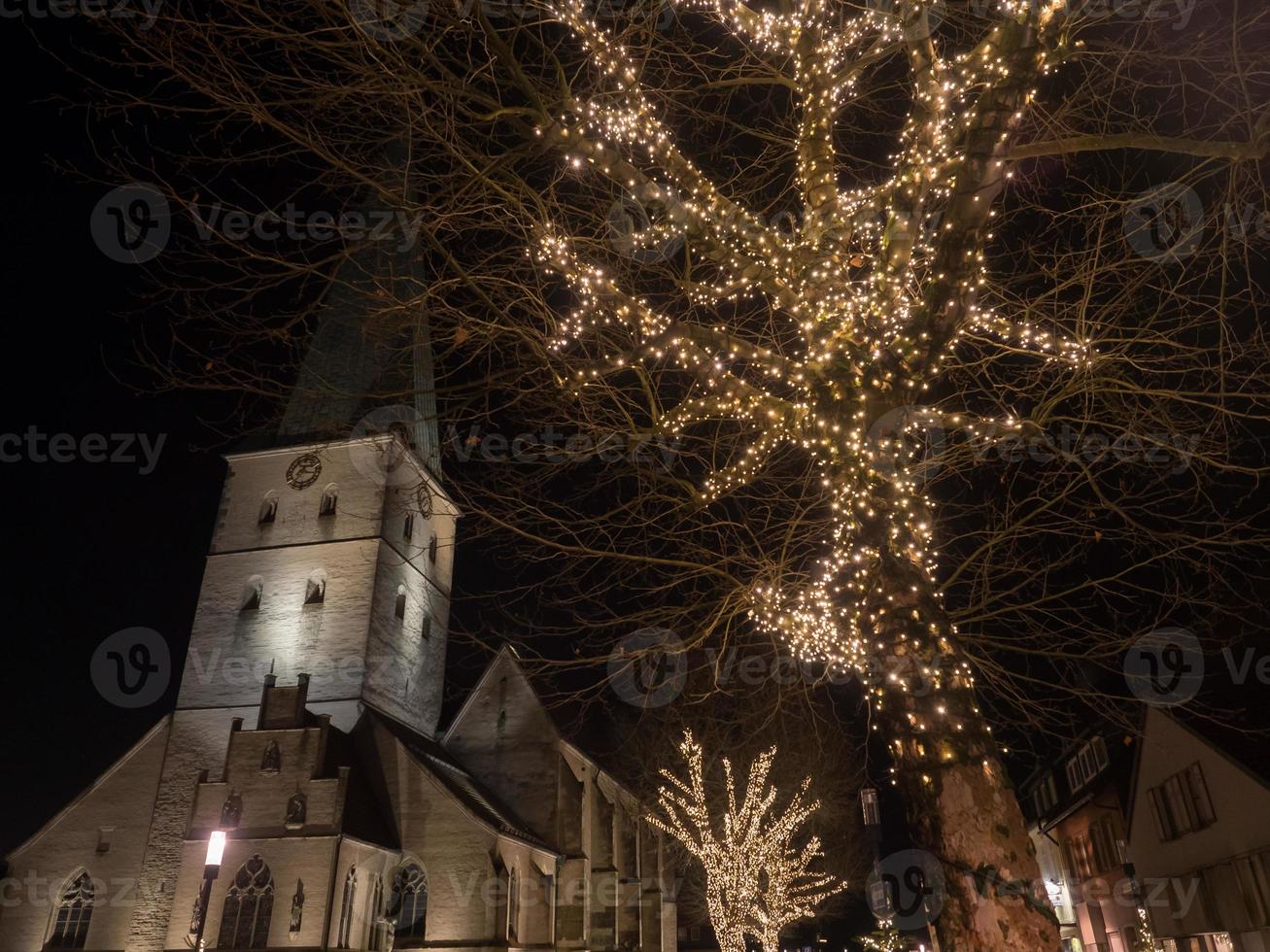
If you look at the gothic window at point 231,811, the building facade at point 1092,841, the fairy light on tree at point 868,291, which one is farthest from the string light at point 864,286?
the gothic window at point 231,811

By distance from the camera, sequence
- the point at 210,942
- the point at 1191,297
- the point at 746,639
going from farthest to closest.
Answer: the point at 210,942, the point at 746,639, the point at 1191,297

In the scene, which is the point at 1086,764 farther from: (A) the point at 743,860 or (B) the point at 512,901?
(B) the point at 512,901

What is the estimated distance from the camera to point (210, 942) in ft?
76.5

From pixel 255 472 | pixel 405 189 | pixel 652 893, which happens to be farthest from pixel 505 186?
pixel 652 893

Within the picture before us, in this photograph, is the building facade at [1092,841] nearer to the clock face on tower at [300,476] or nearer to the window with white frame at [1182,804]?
the window with white frame at [1182,804]

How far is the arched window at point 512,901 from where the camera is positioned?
2675cm

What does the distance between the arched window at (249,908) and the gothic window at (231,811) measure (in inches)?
51.6

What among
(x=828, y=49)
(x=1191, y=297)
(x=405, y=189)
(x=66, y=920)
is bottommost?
(x=66, y=920)

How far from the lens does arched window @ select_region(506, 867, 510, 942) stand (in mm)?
26750

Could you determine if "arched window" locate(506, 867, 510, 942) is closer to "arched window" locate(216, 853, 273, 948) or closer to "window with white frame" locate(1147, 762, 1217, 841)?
"arched window" locate(216, 853, 273, 948)

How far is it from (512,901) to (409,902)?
327 cm

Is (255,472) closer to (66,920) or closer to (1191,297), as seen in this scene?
(66,920)

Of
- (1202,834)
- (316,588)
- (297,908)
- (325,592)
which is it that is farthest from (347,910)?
(1202,834)

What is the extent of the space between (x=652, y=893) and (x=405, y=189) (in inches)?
1606
